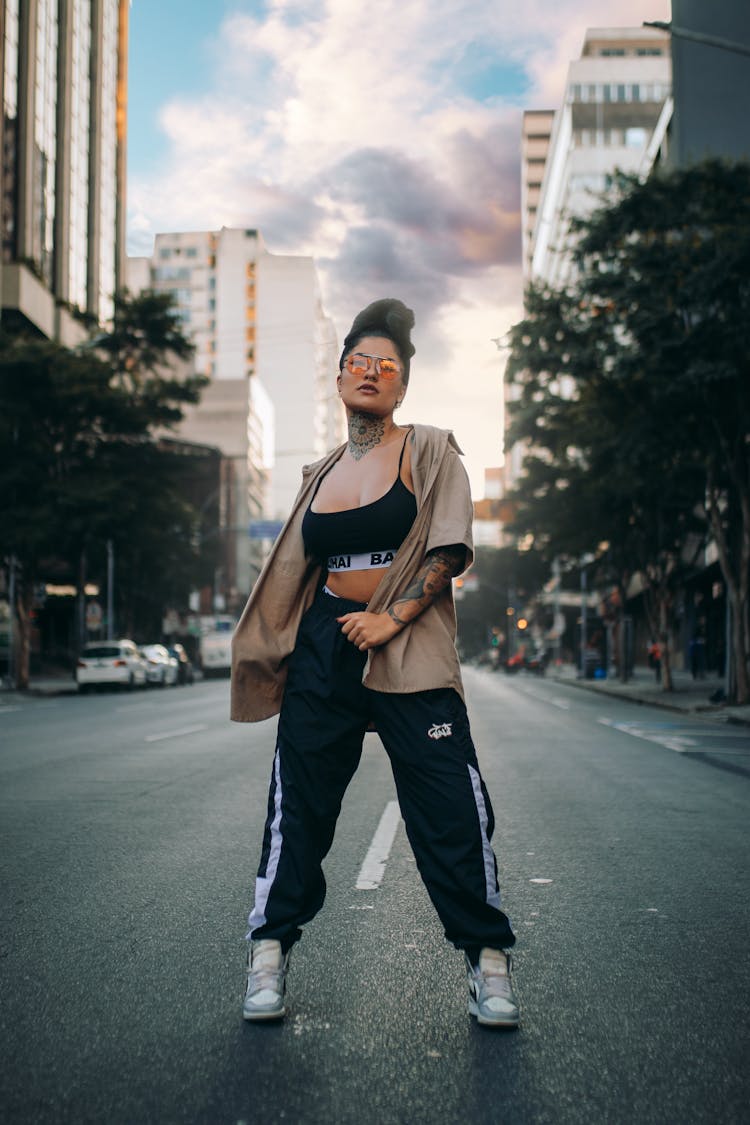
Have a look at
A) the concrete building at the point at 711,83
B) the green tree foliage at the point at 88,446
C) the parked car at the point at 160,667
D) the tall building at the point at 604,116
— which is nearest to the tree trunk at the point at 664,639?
the concrete building at the point at 711,83

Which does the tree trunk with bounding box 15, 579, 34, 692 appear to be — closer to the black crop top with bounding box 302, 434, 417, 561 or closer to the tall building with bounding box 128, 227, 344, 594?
the black crop top with bounding box 302, 434, 417, 561

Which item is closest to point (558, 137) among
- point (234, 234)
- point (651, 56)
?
point (651, 56)

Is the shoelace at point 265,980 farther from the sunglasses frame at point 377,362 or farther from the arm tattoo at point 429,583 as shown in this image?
the sunglasses frame at point 377,362

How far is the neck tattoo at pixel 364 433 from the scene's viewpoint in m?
3.63

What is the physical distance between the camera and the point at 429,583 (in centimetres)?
334

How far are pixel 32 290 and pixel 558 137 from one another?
2476 inches

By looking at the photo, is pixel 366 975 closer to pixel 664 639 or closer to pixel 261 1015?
pixel 261 1015

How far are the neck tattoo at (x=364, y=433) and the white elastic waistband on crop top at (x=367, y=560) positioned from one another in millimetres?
329

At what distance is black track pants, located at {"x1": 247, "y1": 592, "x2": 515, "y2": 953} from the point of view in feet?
10.6

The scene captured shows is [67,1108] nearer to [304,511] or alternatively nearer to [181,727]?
[304,511]

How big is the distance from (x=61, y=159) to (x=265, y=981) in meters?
49.5

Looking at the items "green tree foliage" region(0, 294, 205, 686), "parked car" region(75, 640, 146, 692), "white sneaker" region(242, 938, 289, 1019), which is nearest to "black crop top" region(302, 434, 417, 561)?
"white sneaker" region(242, 938, 289, 1019)

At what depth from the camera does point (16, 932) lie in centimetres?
429

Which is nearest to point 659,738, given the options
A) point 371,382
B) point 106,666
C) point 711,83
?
point 371,382
